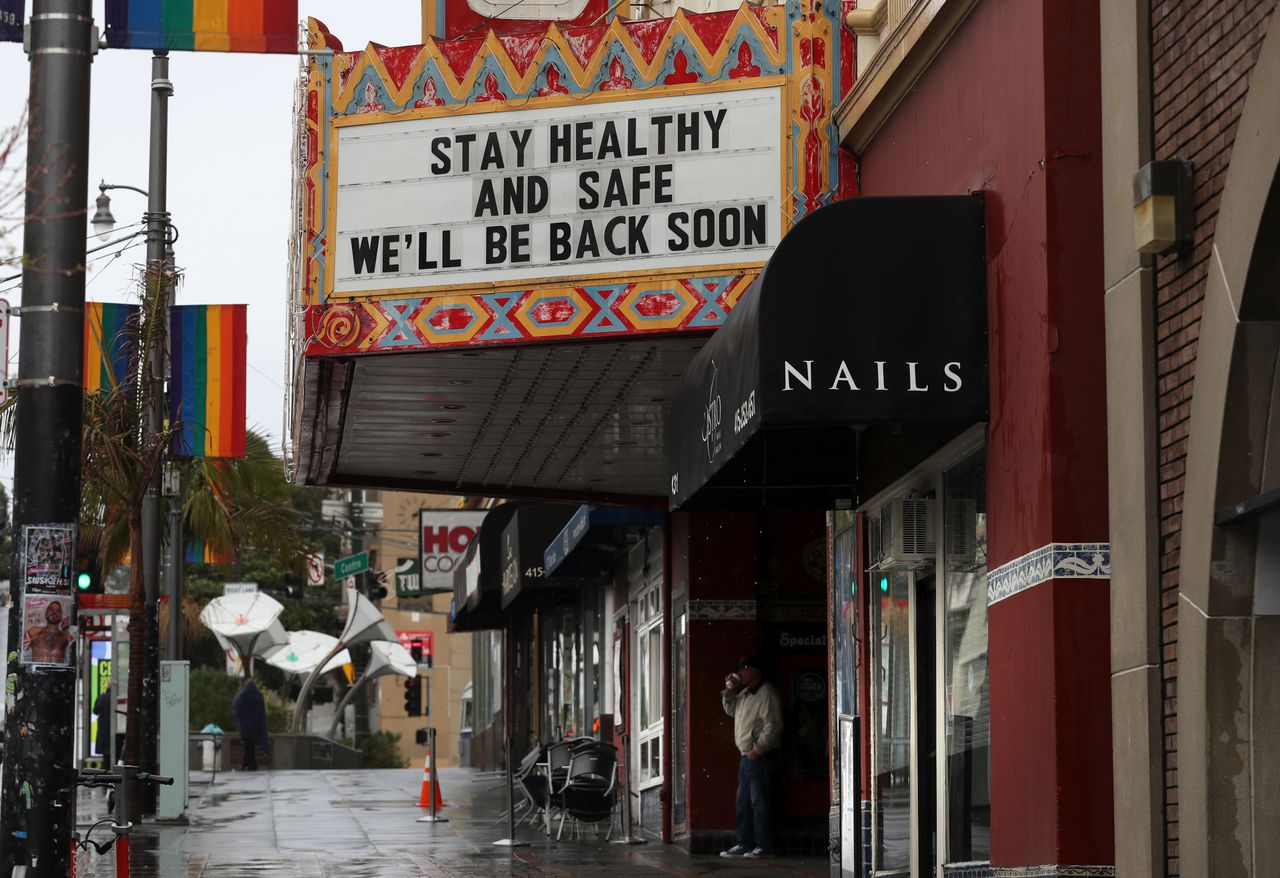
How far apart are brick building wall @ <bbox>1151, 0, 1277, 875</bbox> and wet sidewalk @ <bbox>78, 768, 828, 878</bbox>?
321 inches

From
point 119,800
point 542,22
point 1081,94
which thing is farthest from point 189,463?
point 1081,94

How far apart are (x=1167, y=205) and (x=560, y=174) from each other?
5.45m

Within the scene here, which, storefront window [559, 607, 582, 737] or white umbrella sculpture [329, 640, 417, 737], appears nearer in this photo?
storefront window [559, 607, 582, 737]

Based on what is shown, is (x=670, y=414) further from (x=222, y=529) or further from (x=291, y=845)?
(x=222, y=529)

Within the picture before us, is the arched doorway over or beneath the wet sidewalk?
over

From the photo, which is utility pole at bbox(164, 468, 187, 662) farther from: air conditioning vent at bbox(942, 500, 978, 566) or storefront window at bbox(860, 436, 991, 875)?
air conditioning vent at bbox(942, 500, 978, 566)

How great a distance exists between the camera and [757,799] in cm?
1766

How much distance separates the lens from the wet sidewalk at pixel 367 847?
1623 cm

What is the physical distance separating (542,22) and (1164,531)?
22.7ft

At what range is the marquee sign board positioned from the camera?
12.5 m

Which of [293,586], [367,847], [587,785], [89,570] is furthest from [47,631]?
[293,586]

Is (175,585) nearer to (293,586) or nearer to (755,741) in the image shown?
(755,741)

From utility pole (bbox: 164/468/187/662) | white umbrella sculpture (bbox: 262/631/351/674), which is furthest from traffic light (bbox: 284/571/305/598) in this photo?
utility pole (bbox: 164/468/187/662)

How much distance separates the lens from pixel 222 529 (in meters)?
31.0
